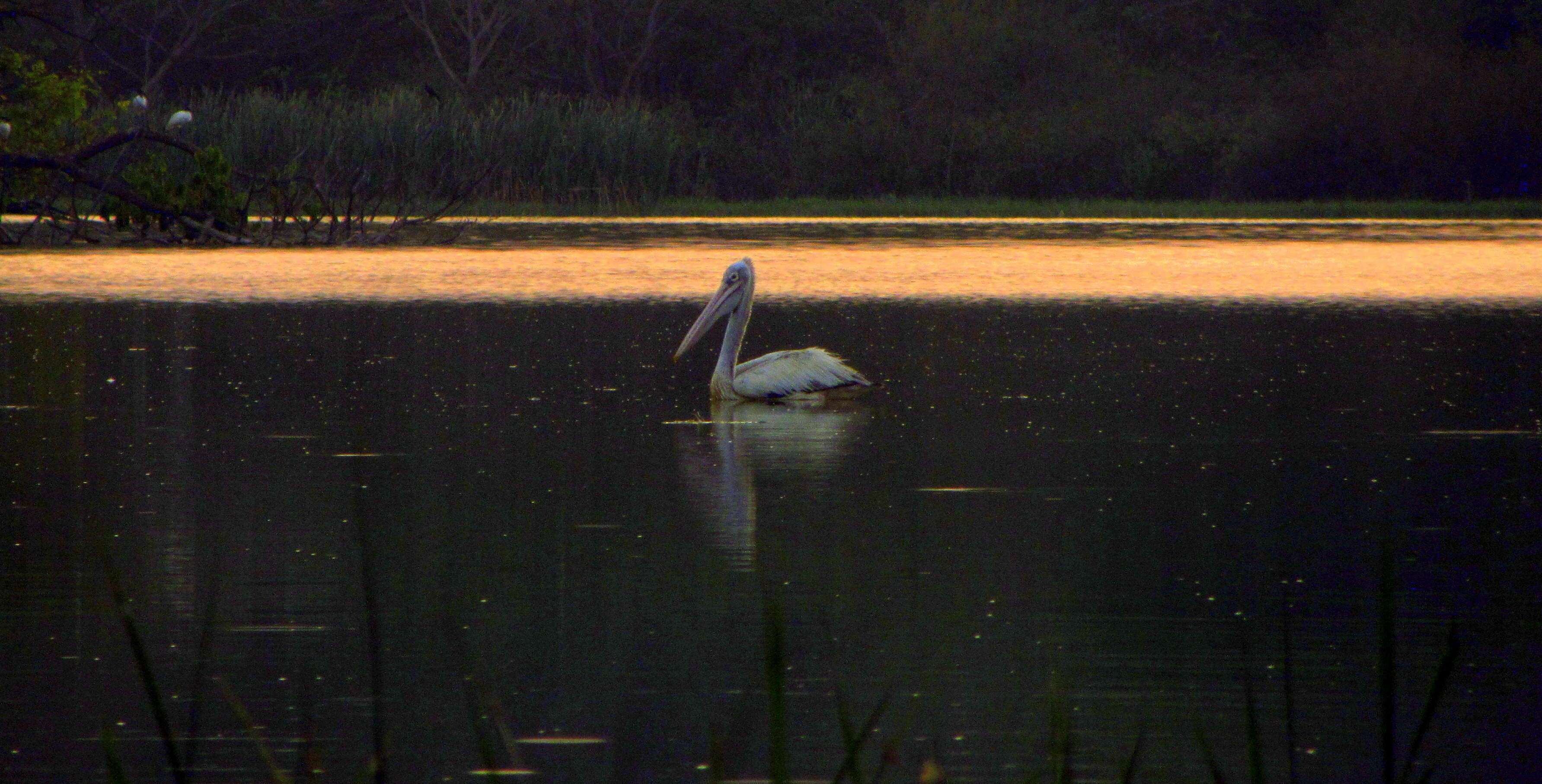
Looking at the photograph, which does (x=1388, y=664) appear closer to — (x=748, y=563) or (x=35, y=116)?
(x=748, y=563)

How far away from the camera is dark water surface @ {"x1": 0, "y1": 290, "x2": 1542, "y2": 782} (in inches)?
167

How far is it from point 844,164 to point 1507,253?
16.9m

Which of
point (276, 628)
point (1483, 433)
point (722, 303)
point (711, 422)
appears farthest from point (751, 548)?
point (722, 303)

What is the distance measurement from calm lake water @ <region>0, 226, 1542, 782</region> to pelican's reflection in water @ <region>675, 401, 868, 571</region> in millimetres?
34

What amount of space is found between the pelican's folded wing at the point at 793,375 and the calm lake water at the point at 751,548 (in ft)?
0.54

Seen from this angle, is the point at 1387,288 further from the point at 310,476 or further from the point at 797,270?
the point at 310,476

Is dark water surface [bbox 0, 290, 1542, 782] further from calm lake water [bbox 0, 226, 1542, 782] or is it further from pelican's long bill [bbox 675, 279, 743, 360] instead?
pelican's long bill [bbox 675, 279, 743, 360]

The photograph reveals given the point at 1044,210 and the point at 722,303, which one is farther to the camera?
the point at 1044,210

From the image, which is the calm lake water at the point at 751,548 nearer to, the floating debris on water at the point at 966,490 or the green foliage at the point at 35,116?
the floating debris on water at the point at 966,490

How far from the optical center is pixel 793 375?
1027cm


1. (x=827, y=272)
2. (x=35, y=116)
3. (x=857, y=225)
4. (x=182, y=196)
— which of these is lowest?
(x=827, y=272)

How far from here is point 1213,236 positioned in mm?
26859

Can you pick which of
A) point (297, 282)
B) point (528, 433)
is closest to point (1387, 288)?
point (297, 282)

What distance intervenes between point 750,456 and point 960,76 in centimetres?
3601
